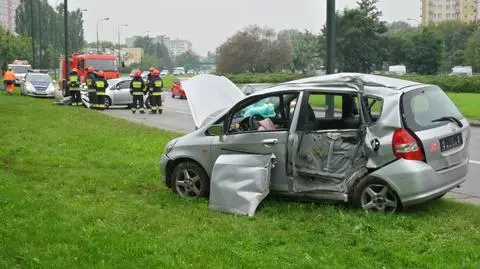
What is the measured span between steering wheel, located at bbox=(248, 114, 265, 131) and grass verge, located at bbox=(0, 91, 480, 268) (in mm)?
905

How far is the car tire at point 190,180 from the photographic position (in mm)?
7680

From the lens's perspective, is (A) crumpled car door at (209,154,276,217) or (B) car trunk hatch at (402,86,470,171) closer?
(B) car trunk hatch at (402,86,470,171)

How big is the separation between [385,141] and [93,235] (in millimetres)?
3072

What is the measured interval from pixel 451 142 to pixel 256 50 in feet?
221

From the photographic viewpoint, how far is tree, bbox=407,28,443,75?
6444 cm

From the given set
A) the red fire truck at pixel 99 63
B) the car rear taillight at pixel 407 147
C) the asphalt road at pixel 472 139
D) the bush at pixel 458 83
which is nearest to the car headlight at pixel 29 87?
the red fire truck at pixel 99 63

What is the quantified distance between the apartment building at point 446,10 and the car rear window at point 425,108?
490 ft

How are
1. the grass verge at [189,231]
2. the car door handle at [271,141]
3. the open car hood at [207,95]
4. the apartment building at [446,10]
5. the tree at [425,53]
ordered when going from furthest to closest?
1. the apartment building at [446,10]
2. the tree at [425,53]
3. the open car hood at [207,95]
4. the car door handle at [271,141]
5. the grass verge at [189,231]

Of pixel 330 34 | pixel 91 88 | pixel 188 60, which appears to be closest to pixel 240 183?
pixel 330 34

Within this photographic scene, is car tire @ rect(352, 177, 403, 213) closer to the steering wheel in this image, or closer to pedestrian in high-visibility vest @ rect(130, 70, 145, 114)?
the steering wheel

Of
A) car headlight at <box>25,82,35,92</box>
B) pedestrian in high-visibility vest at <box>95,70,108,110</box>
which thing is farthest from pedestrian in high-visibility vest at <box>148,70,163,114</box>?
car headlight at <box>25,82,35,92</box>

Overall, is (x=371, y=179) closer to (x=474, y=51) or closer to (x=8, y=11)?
(x=474, y=51)

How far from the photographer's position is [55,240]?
5531mm

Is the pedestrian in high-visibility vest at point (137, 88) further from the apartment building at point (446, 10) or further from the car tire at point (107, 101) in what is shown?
the apartment building at point (446, 10)
